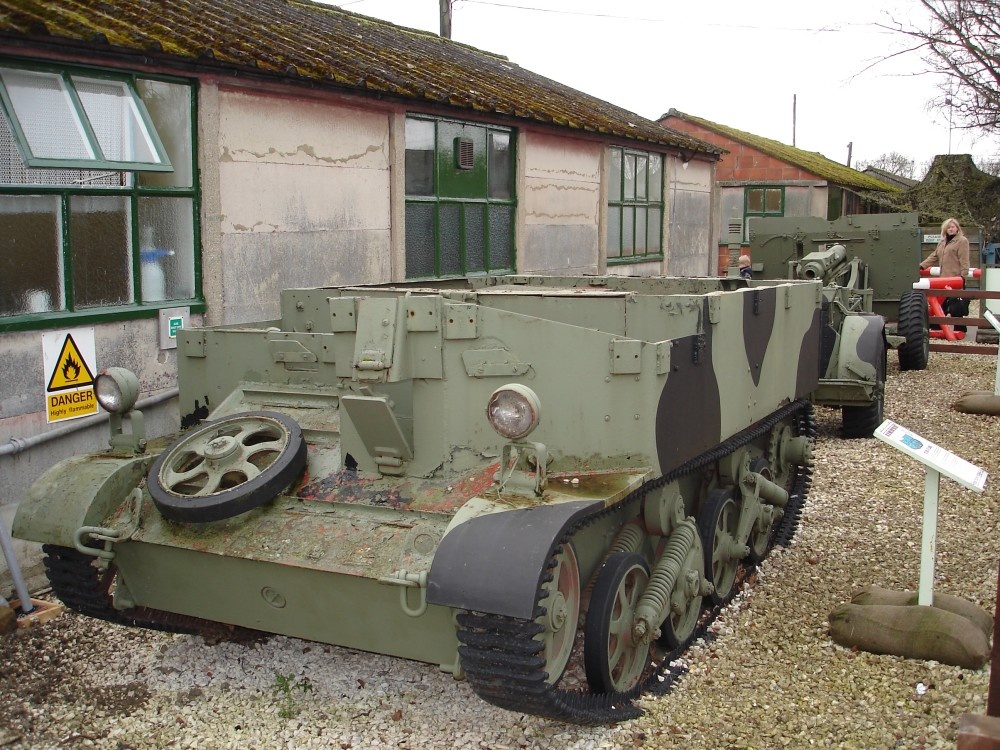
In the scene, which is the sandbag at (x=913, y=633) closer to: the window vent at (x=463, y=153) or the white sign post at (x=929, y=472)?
the white sign post at (x=929, y=472)

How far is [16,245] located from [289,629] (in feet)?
11.7

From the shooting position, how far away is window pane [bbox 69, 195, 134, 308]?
7.16 metres

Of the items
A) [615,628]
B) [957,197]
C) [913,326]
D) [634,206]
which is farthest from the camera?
[957,197]

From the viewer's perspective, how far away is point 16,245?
671 centimetres


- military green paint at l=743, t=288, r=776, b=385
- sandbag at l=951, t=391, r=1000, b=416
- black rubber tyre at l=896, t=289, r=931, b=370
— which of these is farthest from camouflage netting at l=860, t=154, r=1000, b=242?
military green paint at l=743, t=288, r=776, b=385

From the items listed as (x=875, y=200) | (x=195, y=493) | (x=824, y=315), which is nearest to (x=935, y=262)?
(x=875, y=200)

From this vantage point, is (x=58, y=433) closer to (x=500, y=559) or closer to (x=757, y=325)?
(x=500, y=559)

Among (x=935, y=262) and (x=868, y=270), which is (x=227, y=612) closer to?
(x=868, y=270)

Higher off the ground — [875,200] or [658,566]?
[875,200]

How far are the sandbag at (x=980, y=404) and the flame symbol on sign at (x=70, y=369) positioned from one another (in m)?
9.14

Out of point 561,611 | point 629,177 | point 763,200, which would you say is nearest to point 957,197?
point 763,200

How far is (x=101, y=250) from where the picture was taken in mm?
7344

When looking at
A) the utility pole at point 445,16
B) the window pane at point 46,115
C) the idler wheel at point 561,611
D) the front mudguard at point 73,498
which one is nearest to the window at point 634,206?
the utility pole at point 445,16

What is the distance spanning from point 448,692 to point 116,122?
4.52 meters
